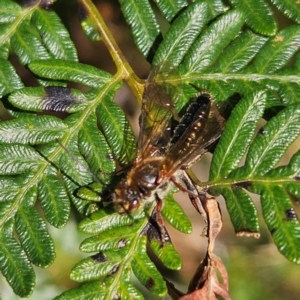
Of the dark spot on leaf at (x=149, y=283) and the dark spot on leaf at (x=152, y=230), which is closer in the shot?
the dark spot on leaf at (x=149, y=283)

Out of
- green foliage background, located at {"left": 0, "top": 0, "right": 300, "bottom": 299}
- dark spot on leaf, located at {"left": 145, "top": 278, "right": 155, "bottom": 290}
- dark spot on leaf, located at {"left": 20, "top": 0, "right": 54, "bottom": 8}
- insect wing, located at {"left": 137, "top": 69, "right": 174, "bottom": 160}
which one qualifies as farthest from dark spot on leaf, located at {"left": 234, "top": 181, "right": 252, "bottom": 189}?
dark spot on leaf, located at {"left": 20, "top": 0, "right": 54, "bottom": 8}

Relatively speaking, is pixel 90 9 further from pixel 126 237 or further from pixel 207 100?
pixel 126 237

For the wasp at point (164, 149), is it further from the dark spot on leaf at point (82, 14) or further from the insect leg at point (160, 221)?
the dark spot on leaf at point (82, 14)

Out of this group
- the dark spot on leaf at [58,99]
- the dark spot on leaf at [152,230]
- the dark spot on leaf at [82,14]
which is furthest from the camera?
the dark spot on leaf at [82,14]

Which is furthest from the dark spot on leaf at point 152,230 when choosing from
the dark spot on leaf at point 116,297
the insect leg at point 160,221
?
the dark spot on leaf at point 116,297

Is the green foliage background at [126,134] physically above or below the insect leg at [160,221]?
above

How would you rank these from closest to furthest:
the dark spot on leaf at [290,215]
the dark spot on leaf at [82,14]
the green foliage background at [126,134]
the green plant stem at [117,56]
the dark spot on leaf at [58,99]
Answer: the dark spot on leaf at [290,215] → the green foliage background at [126,134] → the dark spot on leaf at [58,99] → the green plant stem at [117,56] → the dark spot on leaf at [82,14]

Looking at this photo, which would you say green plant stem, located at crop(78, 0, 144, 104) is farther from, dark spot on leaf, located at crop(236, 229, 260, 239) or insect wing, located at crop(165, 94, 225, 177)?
dark spot on leaf, located at crop(236, 229, 260, 239)
